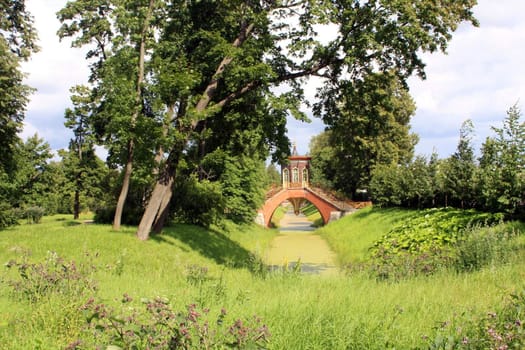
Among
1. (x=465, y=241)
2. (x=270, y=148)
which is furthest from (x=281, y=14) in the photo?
(x=465, y=241)

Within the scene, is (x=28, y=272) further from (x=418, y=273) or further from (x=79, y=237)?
(x=79, y=237)

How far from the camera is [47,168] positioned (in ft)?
125

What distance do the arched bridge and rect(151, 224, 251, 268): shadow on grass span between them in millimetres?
24161

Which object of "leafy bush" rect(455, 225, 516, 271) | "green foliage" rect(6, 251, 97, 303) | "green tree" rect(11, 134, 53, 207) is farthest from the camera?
"green tree" rect(11, 134, 53, 207)

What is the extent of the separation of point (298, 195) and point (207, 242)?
33050 mm

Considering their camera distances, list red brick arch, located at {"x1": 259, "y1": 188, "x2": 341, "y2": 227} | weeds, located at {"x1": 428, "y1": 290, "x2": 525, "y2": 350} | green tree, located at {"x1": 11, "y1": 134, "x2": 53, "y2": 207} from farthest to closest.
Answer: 1. red brick arch, located at {"x1": 259, "y1": 188, "x2": 341, "y2": 227}
2. green tree, located at {"x1": 11, "y1": 134, "x2": 53, "y2": 207}
3. weeds, located at {"x1": 428, "y1": 290, "x2": 525, "y2": 350}

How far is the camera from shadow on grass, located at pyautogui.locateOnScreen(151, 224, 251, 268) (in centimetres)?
1884

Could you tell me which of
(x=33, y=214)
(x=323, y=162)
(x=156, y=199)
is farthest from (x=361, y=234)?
(x=323, y=162)

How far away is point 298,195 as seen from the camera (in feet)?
178

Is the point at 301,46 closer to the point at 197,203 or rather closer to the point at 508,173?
the point at 508,173

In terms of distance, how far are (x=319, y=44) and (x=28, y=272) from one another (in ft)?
34.1

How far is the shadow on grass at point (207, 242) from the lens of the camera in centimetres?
1884

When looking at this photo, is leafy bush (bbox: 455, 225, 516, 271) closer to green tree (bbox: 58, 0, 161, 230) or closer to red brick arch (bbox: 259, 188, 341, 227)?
green tree (bbox: 58, 0, 161, 230)

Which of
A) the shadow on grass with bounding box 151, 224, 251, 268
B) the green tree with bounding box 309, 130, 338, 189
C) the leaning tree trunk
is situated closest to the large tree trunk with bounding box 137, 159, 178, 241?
the leaning tree trunk
